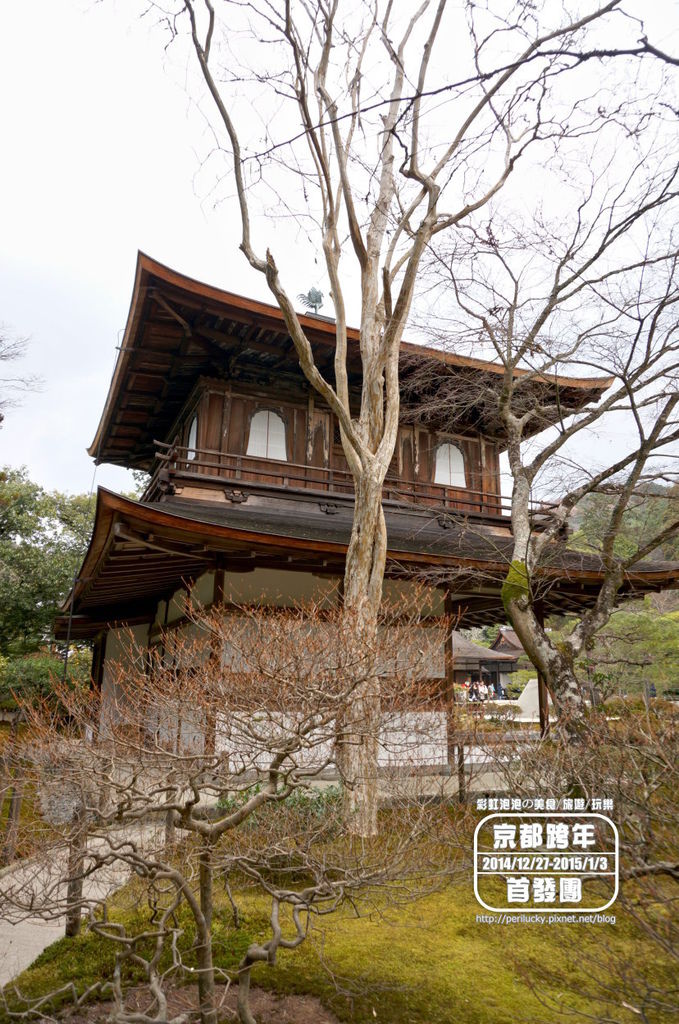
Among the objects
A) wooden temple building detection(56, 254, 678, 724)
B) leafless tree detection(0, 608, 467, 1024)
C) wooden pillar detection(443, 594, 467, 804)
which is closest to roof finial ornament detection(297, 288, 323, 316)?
wooden temple building detection(56, 254, 678, 724)

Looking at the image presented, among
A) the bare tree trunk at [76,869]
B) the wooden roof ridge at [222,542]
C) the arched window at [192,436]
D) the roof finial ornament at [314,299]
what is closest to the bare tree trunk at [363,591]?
the wooden roof ridge at [222,542]

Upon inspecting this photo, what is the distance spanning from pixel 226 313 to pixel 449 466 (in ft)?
17.7

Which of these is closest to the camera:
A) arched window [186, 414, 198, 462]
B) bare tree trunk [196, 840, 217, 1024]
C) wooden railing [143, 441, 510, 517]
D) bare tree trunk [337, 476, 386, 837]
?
bare tree trunk [196, 840, 217, 1024]

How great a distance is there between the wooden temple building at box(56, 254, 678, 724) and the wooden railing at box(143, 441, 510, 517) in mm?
38

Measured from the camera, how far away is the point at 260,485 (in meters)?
10.2

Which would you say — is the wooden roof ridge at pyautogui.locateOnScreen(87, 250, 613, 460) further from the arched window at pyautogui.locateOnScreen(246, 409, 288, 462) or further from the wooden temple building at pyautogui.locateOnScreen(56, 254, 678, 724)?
the arched window at pyautogui.locateOnScreen(246, 409, 288, 462)

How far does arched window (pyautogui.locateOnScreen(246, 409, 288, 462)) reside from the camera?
1120cm

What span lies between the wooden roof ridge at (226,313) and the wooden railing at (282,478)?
178 cm

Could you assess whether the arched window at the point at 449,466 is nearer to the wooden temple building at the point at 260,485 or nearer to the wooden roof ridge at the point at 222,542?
the wooden temple building at the point at 260,485

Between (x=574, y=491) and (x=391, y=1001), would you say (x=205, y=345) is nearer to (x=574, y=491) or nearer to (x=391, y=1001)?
(x=574, y=491)

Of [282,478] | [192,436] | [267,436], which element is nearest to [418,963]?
[282,478]

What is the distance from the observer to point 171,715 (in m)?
4.88

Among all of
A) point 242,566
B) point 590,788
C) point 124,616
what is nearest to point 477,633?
point 124,616

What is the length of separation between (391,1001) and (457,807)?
2.15 m
